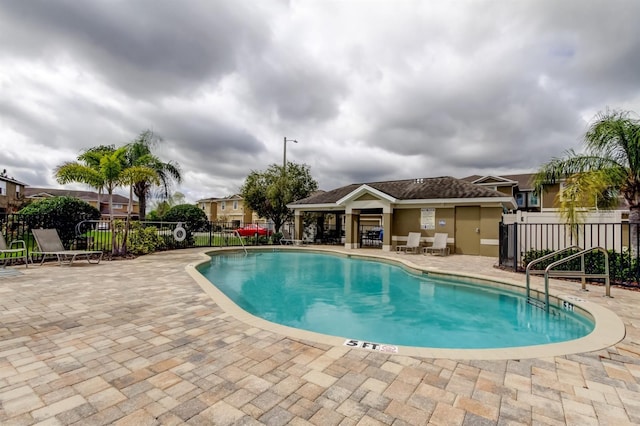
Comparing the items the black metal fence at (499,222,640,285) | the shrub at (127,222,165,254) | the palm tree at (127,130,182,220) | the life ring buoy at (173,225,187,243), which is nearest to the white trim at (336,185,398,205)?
the black metal fence at (499,222,640,285)

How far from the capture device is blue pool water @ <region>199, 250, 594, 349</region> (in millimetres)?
5691

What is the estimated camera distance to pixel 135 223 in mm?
14984

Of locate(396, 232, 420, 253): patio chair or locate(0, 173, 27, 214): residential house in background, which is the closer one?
locate(396, 232, 420, 253): patio chair

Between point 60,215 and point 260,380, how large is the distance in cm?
1372

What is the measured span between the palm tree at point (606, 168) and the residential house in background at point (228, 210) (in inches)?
1582

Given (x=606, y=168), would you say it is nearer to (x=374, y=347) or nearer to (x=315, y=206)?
(x=374, y=347)

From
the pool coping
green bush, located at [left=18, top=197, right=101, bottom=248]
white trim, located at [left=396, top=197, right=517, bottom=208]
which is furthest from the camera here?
white trim, located at [left=396, top=197, right=517, bottom=208]

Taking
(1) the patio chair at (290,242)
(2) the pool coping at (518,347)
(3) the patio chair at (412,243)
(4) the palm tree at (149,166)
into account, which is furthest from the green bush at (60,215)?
(3) the patio chair at (412,243)

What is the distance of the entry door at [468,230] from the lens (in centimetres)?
1614

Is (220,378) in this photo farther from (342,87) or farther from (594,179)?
(342,87)

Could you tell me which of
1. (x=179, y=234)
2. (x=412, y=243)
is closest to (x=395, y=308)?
(x=412, y=243)

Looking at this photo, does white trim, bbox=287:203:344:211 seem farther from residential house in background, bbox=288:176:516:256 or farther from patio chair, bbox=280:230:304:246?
patio chair, bbox=280:230:304:246

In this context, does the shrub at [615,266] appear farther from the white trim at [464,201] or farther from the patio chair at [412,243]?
the patio chair at [412,243]

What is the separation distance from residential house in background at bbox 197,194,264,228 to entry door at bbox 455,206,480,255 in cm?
3378
